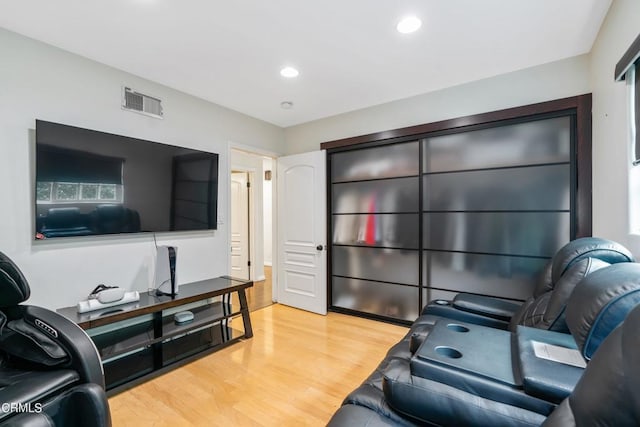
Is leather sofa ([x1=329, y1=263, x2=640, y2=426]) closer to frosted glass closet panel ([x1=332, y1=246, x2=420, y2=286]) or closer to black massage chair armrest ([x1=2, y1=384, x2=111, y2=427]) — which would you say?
black massage chair armrest ([x1=2, y1=384, x2=111, y2=427])

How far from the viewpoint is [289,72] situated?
105 inches

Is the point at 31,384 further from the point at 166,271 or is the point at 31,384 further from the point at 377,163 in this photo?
the point at 377,163

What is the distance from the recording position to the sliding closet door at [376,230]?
3281mm

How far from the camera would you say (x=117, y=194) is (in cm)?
247

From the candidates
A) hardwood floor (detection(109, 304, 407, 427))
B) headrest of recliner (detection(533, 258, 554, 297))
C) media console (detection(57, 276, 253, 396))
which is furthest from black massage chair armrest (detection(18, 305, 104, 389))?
headrest of recliner (detection(533, 258, 554, 297))

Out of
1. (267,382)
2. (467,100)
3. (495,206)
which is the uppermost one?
(467,100)

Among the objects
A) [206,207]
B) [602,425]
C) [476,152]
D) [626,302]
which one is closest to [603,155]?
[476,152]

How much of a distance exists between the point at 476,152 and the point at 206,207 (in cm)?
A: 285

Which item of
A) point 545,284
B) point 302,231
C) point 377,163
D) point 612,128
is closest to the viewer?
point 545,284

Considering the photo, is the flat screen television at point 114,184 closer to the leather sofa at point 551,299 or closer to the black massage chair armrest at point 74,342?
the black massage chair armrest at point 74,342

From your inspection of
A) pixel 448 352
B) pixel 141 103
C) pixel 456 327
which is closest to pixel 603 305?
pixel 448 352

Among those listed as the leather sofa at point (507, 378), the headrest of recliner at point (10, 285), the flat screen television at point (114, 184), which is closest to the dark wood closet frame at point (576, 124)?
the leather sofa at point (507, 378)

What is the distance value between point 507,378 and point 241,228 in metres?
5.06

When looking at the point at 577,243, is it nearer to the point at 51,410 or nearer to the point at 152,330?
the point at 51,410
